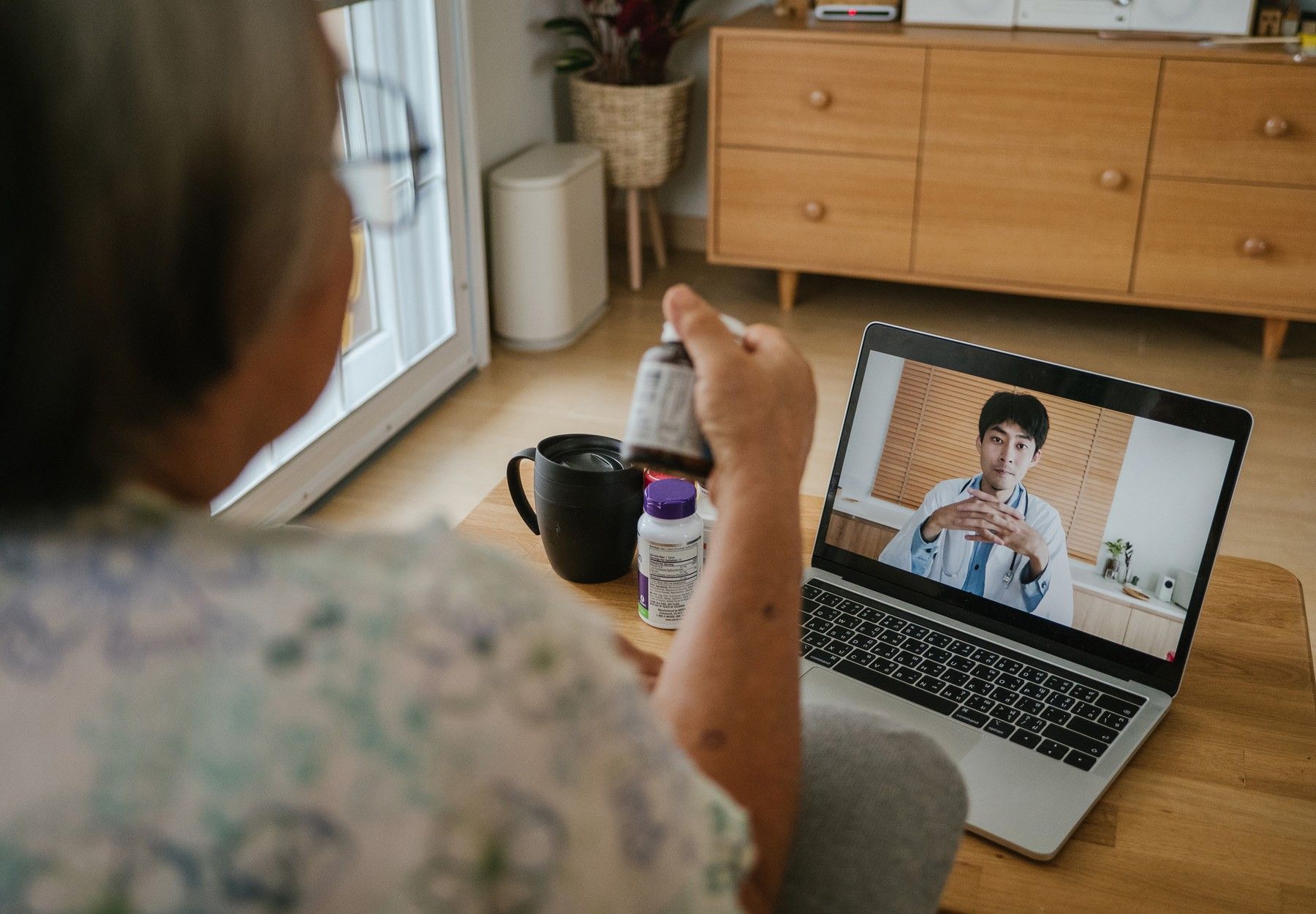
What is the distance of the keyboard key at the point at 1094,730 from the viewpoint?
0.93 metres

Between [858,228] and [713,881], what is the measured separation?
2690 mm

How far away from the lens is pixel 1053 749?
922 mm

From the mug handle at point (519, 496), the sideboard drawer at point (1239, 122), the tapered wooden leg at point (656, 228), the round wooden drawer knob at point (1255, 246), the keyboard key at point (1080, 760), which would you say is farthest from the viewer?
the tapered wooden leg at point (656, 228)

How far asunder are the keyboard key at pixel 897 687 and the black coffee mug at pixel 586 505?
25cm

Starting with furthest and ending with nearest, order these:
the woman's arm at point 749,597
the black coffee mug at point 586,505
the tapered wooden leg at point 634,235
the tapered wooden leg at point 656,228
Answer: the tapered wooden leg at point 656,228 < the tapered wooden leg at point 634,235 < the black coffee mug at point 586,505 < the woman's arm at point 749,597

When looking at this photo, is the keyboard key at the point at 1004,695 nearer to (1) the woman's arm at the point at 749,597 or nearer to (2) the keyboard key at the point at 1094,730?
(2) the keyboard key at the point at 1094,730

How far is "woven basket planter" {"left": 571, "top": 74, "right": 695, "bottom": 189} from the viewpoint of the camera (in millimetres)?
3092

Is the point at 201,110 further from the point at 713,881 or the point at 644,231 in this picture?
the point at 644,231

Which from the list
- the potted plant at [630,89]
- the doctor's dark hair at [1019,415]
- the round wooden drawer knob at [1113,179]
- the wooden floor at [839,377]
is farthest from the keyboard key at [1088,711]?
the potted plant at [630,89]

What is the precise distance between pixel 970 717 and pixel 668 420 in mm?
381

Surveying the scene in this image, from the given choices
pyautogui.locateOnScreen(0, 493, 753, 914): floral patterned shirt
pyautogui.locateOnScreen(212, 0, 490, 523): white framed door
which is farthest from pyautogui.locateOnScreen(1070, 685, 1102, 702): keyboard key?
pyautogui.locateOnScreen(212, 0, 490, 523): white framed door

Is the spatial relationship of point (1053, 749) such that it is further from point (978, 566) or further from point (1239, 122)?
point (1239, 122)

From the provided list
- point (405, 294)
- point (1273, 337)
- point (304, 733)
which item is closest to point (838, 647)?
point (304, 733)

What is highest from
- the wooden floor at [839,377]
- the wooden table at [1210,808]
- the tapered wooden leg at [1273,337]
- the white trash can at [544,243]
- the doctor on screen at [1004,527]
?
the doctor on screen at [1004,527]
